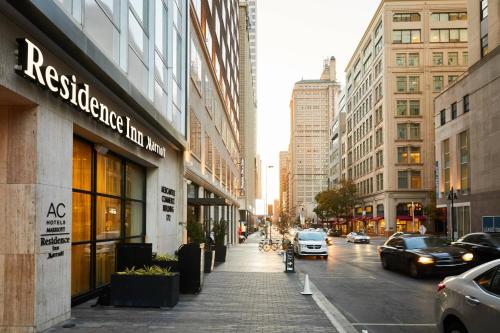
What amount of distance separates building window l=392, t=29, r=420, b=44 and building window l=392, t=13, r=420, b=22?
1792mm

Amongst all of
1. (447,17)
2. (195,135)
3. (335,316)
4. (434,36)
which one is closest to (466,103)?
(195,135)

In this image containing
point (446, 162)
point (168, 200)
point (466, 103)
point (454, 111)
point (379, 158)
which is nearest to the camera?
point (168, 200)

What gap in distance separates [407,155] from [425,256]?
6580 cm

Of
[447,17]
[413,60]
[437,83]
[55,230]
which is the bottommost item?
[55,230]

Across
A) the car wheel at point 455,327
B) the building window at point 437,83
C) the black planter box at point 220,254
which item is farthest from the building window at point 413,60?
the car wheel at point 455,327

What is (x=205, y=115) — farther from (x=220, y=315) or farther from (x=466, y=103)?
(x=466, y=103)

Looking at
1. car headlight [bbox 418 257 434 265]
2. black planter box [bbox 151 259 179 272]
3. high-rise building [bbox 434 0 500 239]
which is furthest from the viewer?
high-rise building [bbox 434 0 500 239]

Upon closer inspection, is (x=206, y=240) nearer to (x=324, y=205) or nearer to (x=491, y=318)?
(x=491, y=318)

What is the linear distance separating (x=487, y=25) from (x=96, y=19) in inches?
1682

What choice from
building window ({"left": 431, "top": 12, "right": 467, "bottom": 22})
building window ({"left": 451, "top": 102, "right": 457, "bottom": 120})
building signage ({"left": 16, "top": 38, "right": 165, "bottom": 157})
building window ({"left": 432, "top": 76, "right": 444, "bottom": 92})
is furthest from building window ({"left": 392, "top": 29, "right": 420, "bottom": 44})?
building signage ({"left": 16, "top": 38, "right": 165, "bottom": 157})

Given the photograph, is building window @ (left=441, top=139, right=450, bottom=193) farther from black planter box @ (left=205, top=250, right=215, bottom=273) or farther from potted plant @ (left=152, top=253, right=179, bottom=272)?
potted plant @ (left=152, top=253, right=179, bottom=272)

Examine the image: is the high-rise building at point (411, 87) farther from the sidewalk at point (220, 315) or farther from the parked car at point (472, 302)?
the parked car at point (472, 302)

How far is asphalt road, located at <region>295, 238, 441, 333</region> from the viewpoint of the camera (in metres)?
10.1

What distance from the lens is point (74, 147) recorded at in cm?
1141
